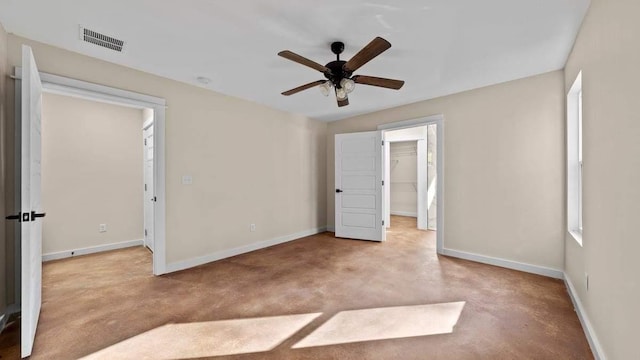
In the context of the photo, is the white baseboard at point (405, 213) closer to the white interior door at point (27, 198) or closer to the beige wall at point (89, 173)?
the beige wall at point (89, 173)

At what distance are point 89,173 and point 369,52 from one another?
4694 mm

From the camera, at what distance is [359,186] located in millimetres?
5070

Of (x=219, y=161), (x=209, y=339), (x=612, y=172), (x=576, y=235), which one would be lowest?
(x=209, y=339)

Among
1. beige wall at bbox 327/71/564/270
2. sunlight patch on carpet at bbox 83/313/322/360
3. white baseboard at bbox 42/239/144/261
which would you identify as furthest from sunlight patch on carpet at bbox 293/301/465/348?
white baseboard at bbox 42/239/144/261

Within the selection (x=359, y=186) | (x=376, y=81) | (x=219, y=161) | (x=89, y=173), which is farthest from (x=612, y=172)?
(x=89, y=173)

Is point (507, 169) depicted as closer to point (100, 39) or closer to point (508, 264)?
point (508, 264)

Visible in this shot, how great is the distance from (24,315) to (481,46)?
4.21 m

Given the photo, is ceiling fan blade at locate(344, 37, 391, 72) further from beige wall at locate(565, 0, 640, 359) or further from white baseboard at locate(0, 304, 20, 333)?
white baseboard at locate(0, 304, 20, 333)

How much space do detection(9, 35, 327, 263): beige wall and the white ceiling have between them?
0.20 meters

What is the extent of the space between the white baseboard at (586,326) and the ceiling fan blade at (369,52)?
2424 mm

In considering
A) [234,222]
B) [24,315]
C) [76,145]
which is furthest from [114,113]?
[24,315]

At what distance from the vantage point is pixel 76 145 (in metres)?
4.06

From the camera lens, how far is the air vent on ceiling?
7.48ft

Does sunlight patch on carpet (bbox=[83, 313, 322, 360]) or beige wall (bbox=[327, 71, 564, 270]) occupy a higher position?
beige wall (bbox=[327, 71, 564, 270])
